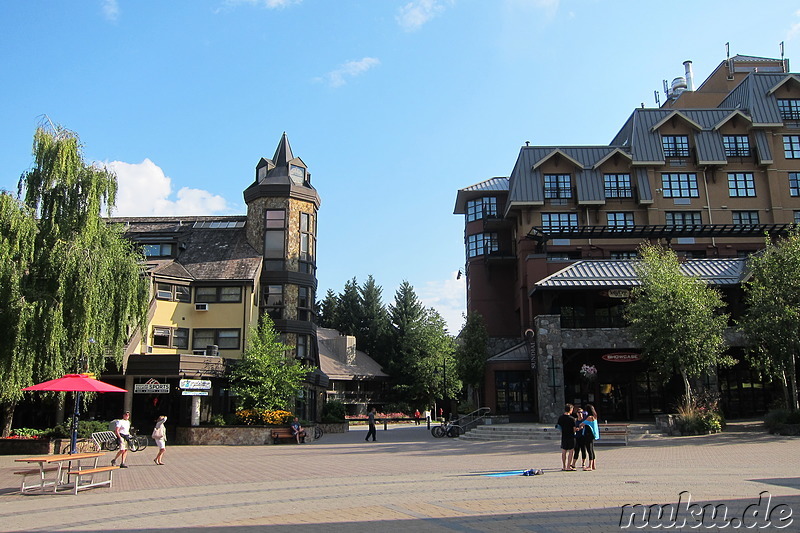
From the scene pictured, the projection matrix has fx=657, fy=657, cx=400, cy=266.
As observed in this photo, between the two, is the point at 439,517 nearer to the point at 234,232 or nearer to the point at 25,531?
the point at 25,531

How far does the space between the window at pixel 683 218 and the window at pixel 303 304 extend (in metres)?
24.2

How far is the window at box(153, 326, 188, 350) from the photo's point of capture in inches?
1452

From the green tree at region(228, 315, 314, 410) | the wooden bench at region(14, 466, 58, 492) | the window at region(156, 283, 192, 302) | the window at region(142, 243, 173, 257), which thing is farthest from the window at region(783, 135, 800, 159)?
the wooden bench at region(14, 466, 58, 492)

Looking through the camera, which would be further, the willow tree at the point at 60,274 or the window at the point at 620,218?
the window at the point at 620,218

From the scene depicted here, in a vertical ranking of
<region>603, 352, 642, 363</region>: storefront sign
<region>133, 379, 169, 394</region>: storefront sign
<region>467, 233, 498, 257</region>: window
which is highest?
<region>467, 233, 498, 257</region>: window

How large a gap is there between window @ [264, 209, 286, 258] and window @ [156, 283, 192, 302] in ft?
17.6

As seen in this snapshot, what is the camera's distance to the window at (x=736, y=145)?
44.5 m

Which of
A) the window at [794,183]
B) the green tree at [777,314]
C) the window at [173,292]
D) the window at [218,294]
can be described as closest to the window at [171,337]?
the window at [173,292]

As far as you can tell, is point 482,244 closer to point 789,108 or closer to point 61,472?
point 789,108

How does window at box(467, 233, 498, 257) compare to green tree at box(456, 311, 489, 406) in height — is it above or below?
above

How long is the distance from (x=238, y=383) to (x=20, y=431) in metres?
11.0

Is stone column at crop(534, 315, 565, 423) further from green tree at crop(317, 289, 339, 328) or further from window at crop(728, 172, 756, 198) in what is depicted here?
green tree at crop(317, 289, 339, 328)

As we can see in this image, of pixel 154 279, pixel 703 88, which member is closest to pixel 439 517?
pixel 154 279

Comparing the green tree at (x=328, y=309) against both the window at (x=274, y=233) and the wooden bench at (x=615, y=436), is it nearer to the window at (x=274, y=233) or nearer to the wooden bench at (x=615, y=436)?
the window at (x=274, y=233)
